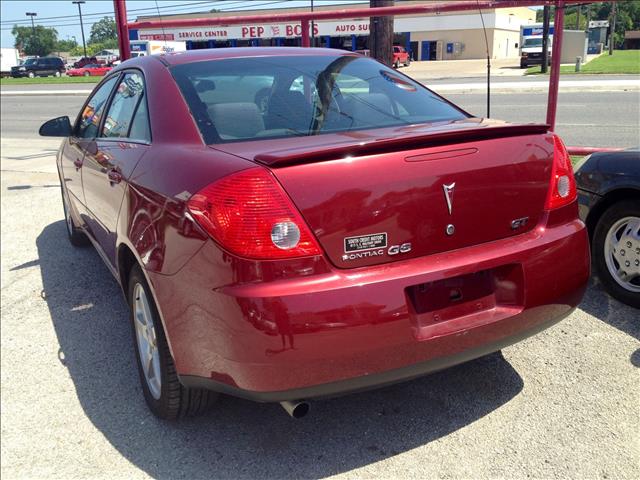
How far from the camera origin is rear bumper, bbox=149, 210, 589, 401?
2.16 meters

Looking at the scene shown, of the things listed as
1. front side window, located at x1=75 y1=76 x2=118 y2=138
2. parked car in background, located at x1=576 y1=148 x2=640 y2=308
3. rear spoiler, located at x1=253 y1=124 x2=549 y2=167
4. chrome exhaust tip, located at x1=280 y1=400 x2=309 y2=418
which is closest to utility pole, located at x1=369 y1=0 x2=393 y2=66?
front side window, located at x1=75 y1=76 x2=118 y2=138

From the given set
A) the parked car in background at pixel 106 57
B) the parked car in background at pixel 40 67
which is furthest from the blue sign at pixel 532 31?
the parked car in background at pixel 40 67

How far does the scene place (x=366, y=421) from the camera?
284 cm

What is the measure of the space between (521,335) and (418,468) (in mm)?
709

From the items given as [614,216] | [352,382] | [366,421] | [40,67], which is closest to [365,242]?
[352,382]

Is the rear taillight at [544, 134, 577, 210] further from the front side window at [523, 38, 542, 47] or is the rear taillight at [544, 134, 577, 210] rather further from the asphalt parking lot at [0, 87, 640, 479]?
the front side window at [523, 38, 542, 47]

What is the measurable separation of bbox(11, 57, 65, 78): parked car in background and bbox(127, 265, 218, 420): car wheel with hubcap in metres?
59.3

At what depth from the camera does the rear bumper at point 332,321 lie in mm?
2160

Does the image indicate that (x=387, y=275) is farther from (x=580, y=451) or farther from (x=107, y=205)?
(x=107, y=205)

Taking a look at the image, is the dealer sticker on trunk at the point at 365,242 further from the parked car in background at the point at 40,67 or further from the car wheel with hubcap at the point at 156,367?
the parked car in background at the point at 40,67

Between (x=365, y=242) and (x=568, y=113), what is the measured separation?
13.1 meters

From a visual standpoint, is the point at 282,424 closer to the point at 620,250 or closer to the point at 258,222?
the point at 258,222

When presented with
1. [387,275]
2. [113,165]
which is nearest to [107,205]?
[113,165]

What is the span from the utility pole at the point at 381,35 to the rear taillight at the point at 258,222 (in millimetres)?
5955
